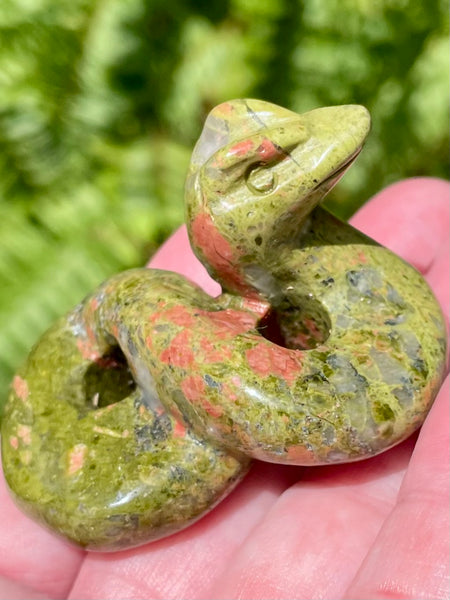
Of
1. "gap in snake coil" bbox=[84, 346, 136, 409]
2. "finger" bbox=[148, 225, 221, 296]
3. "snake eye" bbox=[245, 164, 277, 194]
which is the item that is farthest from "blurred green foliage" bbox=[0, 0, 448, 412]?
"snake eye" bbox=[245, 164, 277, 194]

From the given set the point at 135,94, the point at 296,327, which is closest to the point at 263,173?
the point at 296,327

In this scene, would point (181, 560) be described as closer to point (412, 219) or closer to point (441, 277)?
point (441, 277)

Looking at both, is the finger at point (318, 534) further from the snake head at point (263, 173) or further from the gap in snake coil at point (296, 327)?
the snake head at point (263, 173)

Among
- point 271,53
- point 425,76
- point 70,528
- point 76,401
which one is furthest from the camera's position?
point 425,76

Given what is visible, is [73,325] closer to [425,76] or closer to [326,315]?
[326,315]

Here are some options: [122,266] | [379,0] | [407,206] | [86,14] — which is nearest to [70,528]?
[122,266]
